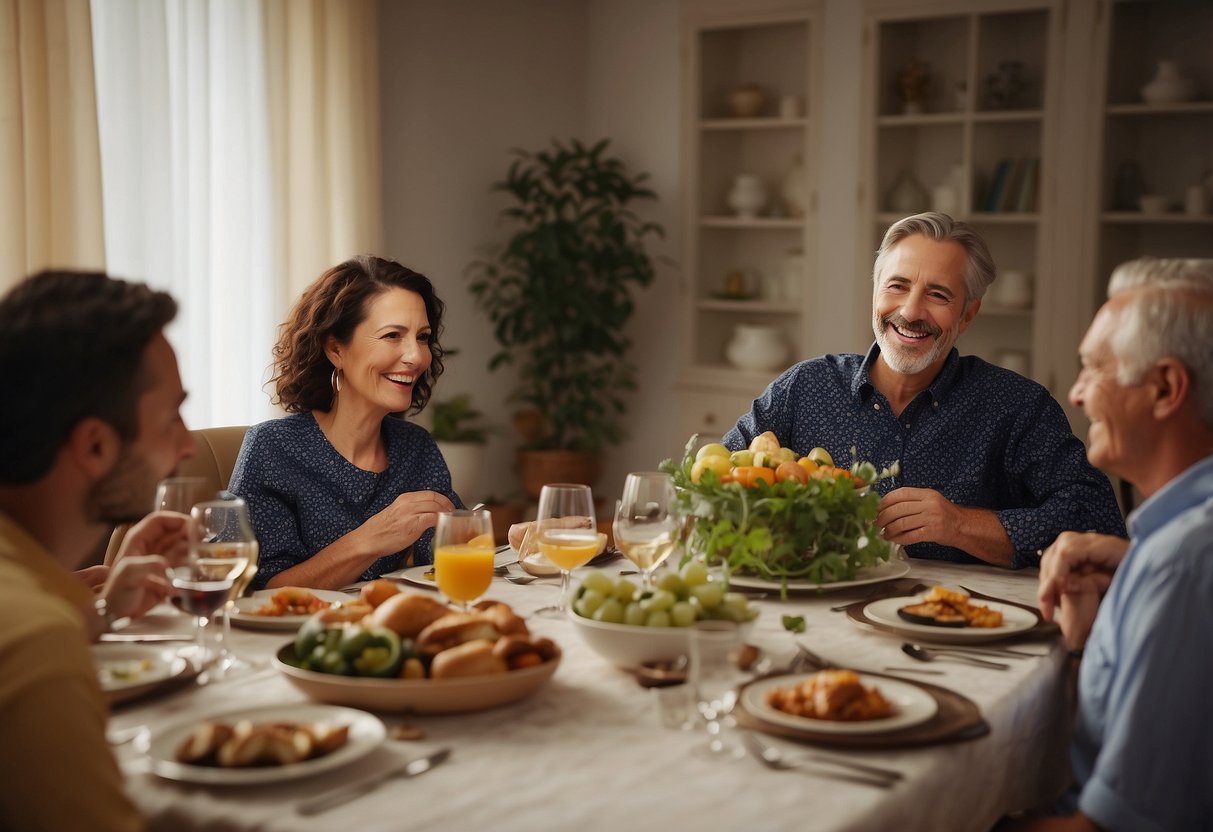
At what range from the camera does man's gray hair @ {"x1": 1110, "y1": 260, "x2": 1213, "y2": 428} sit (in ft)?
4.63

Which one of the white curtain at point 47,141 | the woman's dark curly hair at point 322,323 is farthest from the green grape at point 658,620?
the white curtain at point 47,141

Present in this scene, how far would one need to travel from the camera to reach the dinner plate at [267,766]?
1112mm

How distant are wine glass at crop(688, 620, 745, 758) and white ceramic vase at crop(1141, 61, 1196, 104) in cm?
377

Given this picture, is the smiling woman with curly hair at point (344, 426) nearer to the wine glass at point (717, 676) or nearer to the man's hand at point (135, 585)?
the man's hand at point (135, 585)

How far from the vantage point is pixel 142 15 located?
3.84 metres

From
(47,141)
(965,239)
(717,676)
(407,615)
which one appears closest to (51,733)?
(407,615)

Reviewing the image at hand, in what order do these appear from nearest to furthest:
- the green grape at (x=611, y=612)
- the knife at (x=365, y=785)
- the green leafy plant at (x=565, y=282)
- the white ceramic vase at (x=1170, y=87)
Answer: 1. the knife at (x=365, y=785)
2. the green grape at (x=611, y=612)
3. the white ceramic vase at (x=1170, y=87)
4. the green leafy plant at (x=565, y=282)

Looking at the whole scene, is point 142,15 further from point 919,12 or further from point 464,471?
point 919,12

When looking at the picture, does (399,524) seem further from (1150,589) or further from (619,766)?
(1150,589)

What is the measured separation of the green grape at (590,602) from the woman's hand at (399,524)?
677 millimetres

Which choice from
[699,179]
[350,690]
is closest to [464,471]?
[699,179]

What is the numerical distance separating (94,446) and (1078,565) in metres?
1.22

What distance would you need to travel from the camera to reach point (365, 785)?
3.70ft

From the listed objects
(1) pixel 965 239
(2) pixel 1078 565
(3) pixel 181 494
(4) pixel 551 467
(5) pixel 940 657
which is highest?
(1) pixel 965 239
